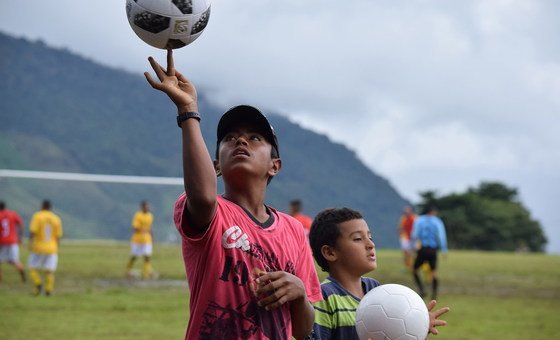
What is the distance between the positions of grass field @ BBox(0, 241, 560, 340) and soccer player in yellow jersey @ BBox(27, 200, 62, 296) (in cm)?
46

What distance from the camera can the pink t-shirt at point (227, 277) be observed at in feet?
11.7

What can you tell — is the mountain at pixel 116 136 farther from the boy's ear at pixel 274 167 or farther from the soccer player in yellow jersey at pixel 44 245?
the boy's ear at pixel 274 167

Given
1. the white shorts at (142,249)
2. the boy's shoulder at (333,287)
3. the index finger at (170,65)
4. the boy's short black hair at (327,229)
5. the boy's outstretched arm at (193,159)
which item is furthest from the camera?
the white shorts at (142,249)

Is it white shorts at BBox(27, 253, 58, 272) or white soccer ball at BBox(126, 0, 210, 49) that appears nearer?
white soccer ball at BBox(126, 0, 210, 49)

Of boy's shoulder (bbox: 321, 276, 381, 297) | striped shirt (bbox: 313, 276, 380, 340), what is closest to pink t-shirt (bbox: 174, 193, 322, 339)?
→ striped shirt (bbox: 313, 276, 380, 340)

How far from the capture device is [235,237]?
11.8ft

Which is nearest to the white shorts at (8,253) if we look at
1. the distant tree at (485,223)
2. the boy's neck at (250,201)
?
the boy's neck at (250,201)

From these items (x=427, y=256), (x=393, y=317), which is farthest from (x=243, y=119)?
(x=427, y=256)

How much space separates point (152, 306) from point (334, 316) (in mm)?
10778

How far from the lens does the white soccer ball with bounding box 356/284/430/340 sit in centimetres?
406

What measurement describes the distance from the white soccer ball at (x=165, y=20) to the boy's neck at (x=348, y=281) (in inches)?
70.1

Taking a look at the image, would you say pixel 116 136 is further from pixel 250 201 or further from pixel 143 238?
pixel 250 201

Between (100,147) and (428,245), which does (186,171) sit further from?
(100,147)

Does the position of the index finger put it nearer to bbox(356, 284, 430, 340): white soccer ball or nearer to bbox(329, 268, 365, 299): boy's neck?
bbox(356, 284, 430, 340): white soccer ball
